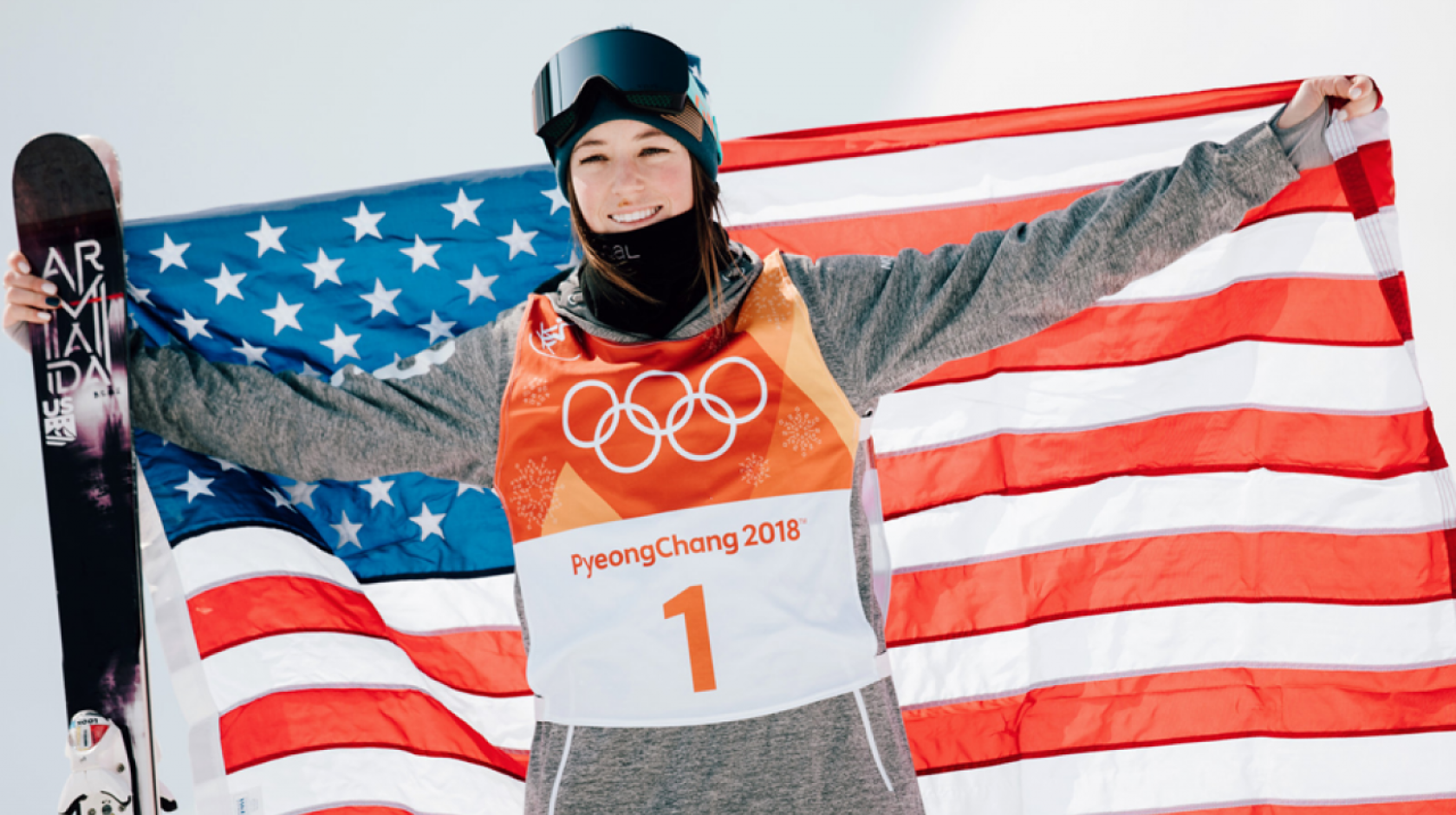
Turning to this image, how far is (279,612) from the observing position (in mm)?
2814

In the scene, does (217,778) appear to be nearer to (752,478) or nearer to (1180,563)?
(752,478)

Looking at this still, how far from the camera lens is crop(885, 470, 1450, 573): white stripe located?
278 centimetres

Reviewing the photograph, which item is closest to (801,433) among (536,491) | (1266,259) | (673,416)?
(673,416)

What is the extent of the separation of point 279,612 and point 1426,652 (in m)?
2.87

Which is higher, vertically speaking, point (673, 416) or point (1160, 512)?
point (673, 416)

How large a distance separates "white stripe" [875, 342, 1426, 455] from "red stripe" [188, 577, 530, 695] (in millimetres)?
1185

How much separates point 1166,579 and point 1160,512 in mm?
173

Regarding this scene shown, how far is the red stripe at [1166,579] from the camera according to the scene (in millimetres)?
2781


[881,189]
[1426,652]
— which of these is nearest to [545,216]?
[881,189]

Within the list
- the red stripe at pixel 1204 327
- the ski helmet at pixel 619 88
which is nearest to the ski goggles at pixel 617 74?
the ski helmet at pixel 619 88

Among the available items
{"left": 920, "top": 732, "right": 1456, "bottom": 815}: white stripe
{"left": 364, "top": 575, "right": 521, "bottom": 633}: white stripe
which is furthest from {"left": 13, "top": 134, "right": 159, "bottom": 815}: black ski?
{"left": 920, "top": 732, "right": 1456, "bottom": 815}: white stripe

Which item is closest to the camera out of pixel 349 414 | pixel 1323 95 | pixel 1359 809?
pixel 1323 95

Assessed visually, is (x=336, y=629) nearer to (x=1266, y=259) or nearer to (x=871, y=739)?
(x=871, y=739)

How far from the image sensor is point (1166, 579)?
9.50 ft
